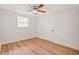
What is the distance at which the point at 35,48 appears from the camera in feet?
5.59

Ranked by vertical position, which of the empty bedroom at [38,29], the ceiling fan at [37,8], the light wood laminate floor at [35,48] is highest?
the ceiling fan at [37,8]

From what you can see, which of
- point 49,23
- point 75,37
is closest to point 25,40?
point 49,23

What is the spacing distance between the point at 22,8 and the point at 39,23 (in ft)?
1.37

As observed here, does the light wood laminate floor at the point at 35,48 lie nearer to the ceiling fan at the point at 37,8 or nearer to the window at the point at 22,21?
the window at the point at 22,21

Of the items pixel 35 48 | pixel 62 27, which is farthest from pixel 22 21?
pixel 62 27

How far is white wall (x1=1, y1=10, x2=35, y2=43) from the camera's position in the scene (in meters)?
1.64

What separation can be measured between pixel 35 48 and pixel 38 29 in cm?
36

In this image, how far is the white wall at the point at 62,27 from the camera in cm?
166

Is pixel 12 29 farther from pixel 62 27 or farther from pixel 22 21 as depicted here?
pixel 62 27

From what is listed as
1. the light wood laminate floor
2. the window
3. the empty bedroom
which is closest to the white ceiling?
the empty bedroom

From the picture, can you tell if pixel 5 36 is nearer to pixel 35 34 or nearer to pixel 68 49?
pixel 35 34

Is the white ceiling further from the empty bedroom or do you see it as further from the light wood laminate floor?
the light wood laminate floor

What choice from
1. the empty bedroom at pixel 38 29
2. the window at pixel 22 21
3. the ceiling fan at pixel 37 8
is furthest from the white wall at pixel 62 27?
the window at pixel 22 21

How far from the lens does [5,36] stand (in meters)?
1.65
